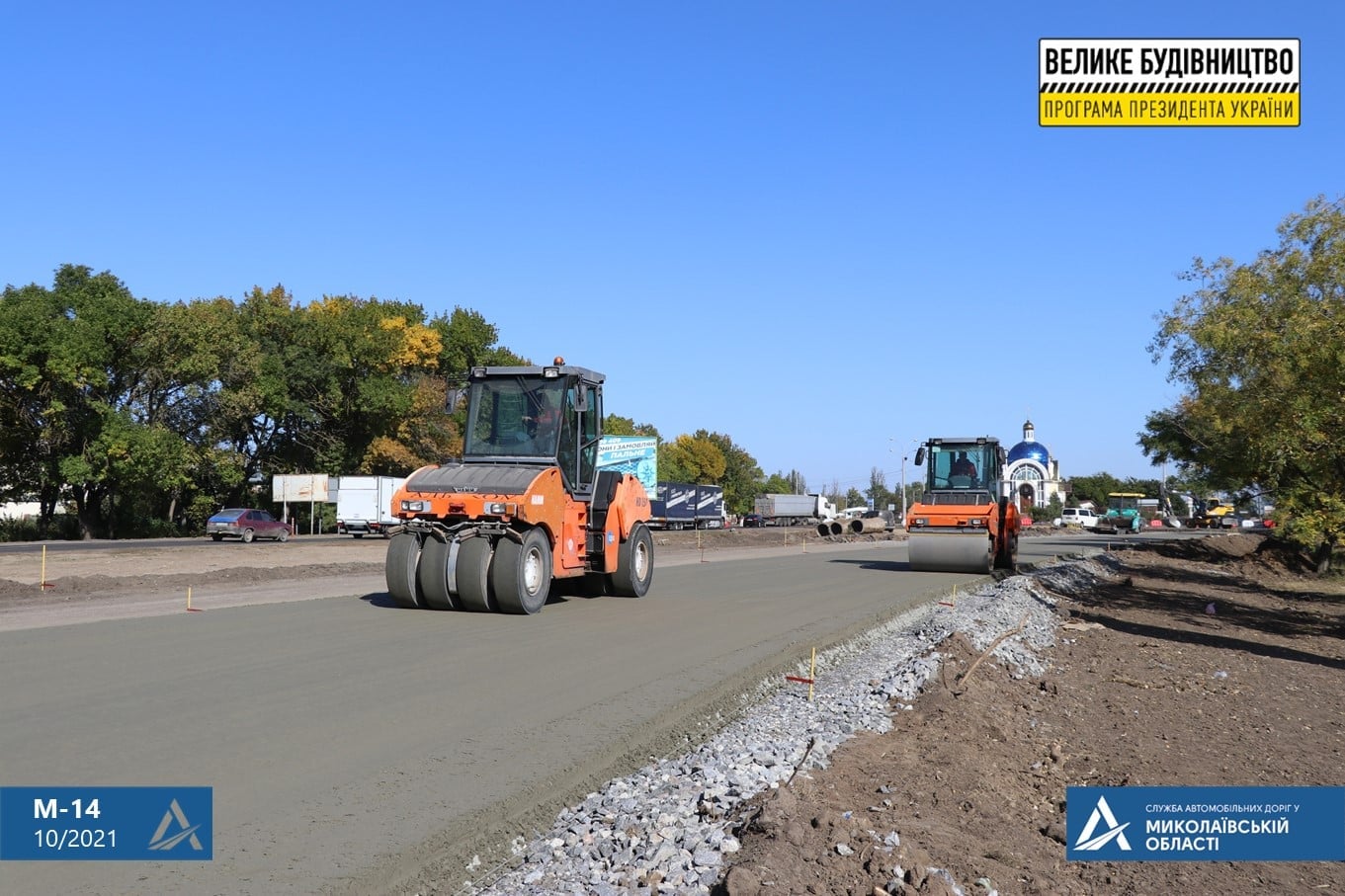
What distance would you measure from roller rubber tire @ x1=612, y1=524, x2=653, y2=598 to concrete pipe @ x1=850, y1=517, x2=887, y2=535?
132 feet

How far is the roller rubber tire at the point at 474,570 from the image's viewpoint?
1443 centimetres

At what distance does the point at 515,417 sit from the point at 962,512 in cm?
1368

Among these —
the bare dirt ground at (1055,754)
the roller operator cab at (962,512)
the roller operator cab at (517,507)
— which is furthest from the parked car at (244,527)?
the roller operator cab at (517,507)

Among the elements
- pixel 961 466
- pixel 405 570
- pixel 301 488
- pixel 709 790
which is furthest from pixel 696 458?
pixel 709 790

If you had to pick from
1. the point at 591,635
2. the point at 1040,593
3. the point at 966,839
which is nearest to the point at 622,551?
the point at 591,635

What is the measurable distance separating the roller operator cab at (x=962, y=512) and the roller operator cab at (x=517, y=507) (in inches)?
416

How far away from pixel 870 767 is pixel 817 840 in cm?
185

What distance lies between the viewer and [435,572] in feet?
48.1

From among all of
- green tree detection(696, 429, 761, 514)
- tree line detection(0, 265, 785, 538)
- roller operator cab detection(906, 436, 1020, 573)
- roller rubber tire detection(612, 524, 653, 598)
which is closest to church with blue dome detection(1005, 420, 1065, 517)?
green tree detection(696, 429, 761, 514)

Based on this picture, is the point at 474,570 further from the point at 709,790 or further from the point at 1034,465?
the point at 1034,465

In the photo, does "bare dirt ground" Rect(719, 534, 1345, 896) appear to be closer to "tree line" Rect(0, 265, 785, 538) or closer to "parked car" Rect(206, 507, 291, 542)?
"parked car" Rect(206, 507, 291, 542)

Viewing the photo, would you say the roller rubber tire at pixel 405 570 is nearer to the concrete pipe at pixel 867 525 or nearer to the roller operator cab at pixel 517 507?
the roller operator cab at pixel 517 507

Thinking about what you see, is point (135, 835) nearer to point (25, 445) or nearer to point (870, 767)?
point (870, 767)

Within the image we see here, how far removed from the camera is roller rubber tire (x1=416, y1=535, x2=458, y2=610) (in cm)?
1465
